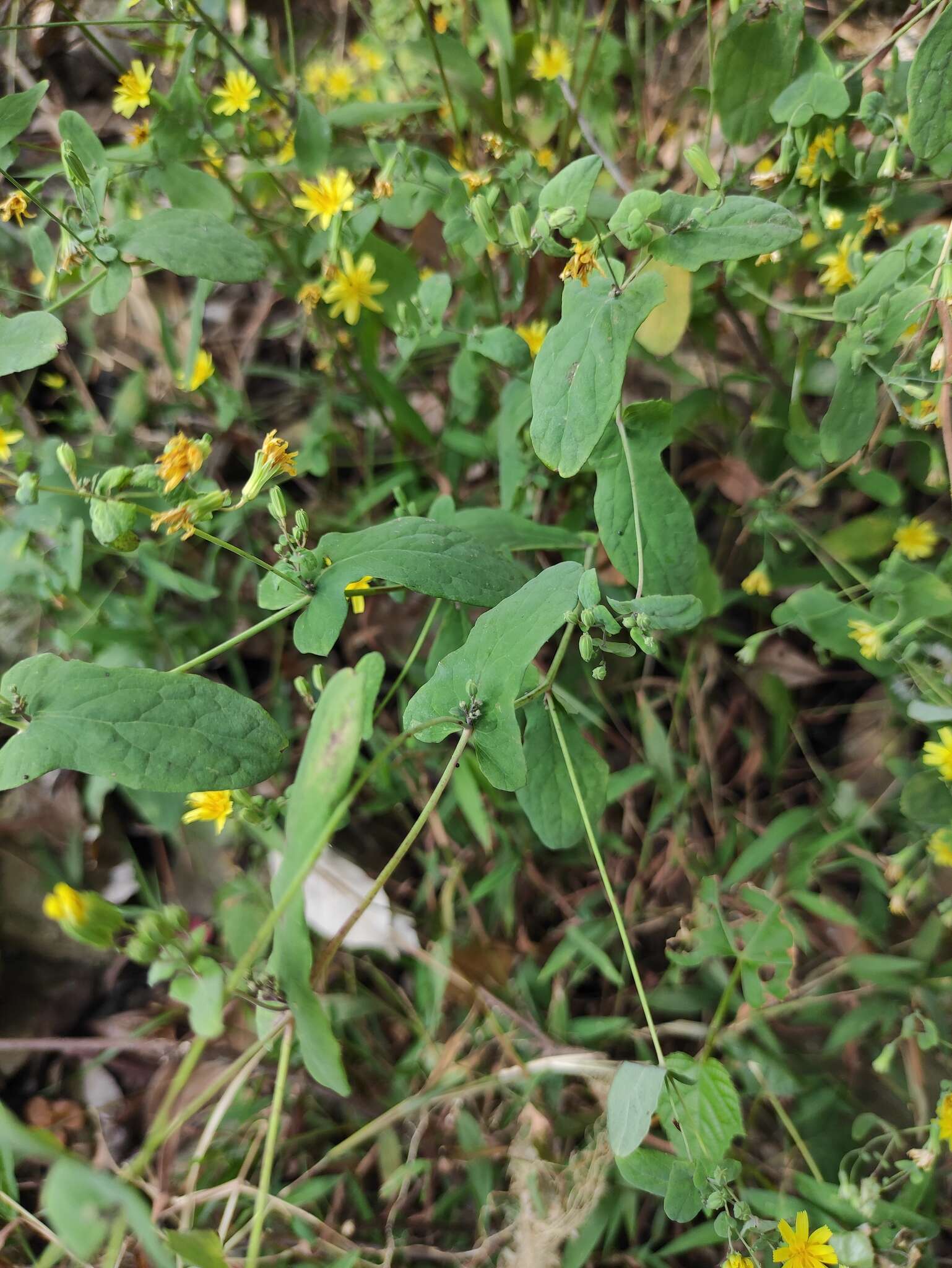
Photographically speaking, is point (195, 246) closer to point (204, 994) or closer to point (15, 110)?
point (15, 110)

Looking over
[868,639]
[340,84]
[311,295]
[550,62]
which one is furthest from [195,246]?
[868,639]

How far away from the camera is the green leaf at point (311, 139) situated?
144cm

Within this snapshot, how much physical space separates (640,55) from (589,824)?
6.16 feet

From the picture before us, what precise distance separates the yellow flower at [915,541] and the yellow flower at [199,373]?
1355 millimetres

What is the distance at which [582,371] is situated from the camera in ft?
3.40

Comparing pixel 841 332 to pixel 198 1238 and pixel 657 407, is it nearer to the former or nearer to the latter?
pixel 657 407

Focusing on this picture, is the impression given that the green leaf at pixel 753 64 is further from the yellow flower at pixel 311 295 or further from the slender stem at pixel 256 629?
the slender stem at pixel 256 629

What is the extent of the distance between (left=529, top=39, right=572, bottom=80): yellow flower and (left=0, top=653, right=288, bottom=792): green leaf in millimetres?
1409

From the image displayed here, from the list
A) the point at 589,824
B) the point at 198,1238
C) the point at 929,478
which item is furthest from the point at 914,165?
the point at 198,1238

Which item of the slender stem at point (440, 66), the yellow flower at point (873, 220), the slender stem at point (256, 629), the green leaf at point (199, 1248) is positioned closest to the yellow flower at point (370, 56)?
the slender stem at point (440, 66)

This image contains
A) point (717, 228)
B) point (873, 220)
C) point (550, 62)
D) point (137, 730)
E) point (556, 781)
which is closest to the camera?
point (137, 730)

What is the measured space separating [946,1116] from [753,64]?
1.58 meters

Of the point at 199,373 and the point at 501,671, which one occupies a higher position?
the point at 199,373

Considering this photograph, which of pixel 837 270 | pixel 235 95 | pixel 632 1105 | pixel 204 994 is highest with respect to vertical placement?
pixel 235 95
